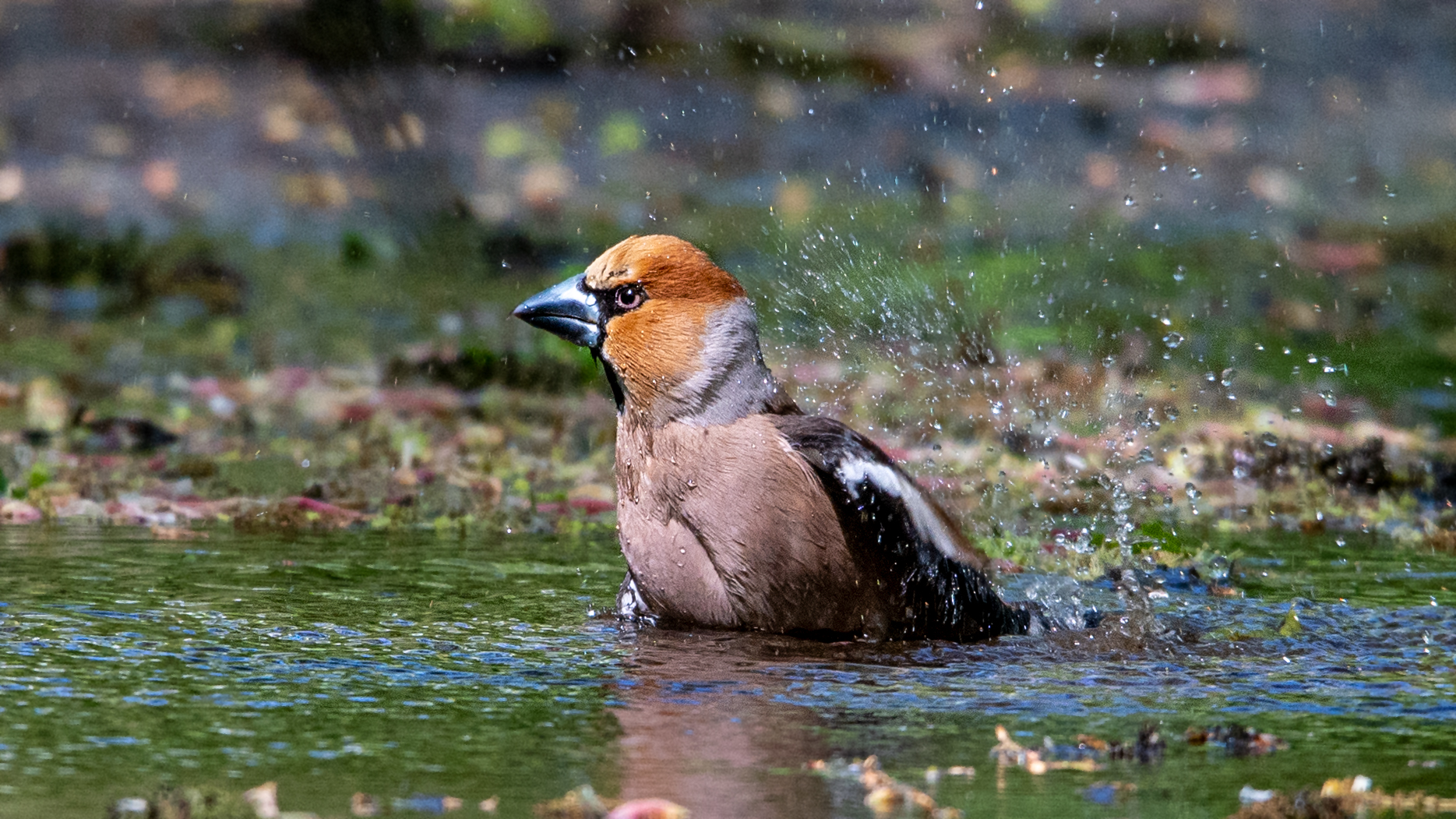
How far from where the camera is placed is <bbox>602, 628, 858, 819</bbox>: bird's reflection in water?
362 cm

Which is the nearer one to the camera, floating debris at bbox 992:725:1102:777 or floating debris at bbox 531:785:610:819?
floating debris at bbox 531:785:610:819

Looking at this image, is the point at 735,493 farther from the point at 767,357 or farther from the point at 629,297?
the point at 767,357

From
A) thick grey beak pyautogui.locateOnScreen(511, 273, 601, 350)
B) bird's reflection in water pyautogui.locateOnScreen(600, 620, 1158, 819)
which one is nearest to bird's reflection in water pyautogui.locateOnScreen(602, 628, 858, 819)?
bird's reflection in water pyautogui.locateOnScreen(600, 620, 1158, 819)

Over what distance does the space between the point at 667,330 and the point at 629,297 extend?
158 millimetres

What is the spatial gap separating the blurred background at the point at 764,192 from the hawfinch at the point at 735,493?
445 cm

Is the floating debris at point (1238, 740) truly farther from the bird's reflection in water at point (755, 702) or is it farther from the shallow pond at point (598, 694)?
the bird's reflection in water at point (755, 702)

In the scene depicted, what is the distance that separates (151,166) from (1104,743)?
11742 mm

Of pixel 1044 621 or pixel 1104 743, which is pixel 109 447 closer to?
pixel 1044 621

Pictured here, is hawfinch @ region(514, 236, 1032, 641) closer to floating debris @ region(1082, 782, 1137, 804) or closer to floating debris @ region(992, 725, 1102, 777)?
floating debris @ region(992, 725, 1102, 777)

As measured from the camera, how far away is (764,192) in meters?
14.4

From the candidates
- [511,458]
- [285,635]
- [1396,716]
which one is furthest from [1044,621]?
[511,458]

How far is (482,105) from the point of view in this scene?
15391 mm

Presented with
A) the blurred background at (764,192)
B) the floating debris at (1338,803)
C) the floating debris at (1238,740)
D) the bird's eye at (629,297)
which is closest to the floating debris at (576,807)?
the floating debris at (1338,803)

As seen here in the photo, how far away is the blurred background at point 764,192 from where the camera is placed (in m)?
11.6
